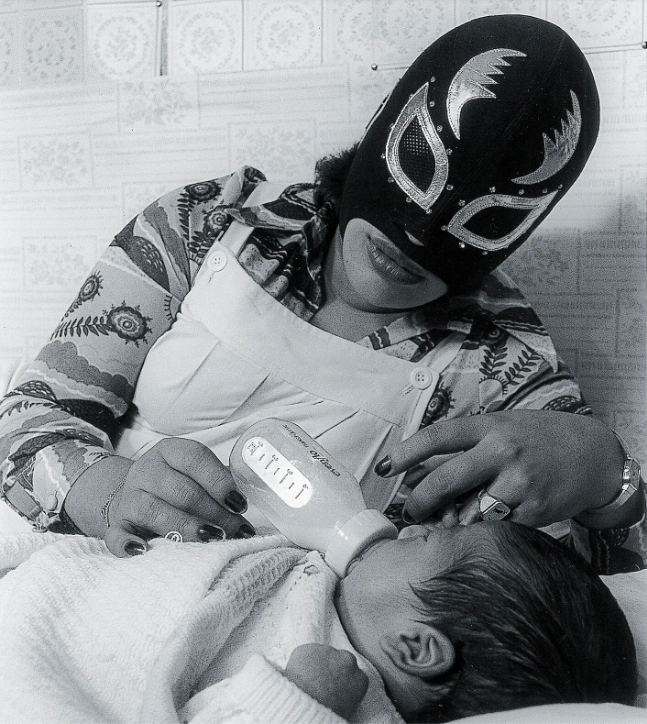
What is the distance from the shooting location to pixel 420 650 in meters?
0.49

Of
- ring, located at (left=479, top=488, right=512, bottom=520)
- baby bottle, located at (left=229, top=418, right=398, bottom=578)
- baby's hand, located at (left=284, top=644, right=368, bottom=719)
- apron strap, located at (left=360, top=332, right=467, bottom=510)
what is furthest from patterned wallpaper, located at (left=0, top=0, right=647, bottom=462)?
baby's hand, located at (left=284, top=644, right=368, bottom=719)

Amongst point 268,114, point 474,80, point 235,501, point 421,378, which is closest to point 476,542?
point 235,501

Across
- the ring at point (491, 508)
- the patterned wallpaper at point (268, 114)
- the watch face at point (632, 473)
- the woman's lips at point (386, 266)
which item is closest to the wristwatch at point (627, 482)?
the watch face at point (632, 473)

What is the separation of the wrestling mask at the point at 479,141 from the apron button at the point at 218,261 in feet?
0.53

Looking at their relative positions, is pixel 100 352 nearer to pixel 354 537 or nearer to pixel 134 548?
pixel 134 548

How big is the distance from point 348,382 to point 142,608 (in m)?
0.35

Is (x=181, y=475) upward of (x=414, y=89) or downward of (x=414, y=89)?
downward

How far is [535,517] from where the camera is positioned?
25.3 inches

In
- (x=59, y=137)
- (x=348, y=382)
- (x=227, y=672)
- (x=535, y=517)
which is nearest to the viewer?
(x=227, y=672)

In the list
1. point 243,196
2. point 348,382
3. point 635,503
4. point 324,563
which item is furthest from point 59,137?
point 635,503

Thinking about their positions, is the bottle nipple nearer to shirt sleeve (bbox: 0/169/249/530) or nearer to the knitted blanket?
the knitted blanket

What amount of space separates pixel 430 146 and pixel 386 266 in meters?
0.12

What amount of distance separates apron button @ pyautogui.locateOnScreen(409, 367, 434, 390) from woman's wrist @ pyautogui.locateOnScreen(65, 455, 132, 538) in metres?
0.31

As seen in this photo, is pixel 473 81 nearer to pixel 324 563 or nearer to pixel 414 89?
pixel 414 89
